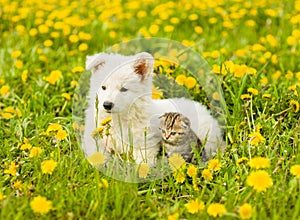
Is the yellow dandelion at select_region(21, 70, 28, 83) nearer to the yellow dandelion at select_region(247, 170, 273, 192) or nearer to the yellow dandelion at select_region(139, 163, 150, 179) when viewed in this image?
the yellow dandelion at select_region(139, 163, 150, 179)

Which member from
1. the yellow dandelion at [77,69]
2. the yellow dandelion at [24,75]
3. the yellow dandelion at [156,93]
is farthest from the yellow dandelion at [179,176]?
the yellow dandelion at [24,75]

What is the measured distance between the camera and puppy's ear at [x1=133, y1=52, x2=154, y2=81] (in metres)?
3.07

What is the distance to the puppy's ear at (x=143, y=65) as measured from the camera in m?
3.07

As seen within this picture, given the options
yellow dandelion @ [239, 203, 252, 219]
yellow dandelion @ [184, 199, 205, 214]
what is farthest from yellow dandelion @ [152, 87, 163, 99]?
yellow dandelion @ [239, 203, 252, 219]

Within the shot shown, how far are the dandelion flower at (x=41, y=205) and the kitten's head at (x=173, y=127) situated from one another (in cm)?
90

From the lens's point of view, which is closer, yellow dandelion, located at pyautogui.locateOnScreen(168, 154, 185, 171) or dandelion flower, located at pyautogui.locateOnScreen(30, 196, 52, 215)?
dandelion flower, located at pyautogui.locateOnScreen(30, 196, 52, 215)

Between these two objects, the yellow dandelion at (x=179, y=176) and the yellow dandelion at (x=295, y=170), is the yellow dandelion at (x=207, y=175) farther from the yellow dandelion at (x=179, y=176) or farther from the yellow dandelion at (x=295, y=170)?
the yellow dandelion at (x=295, y=170)

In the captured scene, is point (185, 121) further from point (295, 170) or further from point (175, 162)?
point (295, 170)

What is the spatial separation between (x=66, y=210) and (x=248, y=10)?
4.36 m

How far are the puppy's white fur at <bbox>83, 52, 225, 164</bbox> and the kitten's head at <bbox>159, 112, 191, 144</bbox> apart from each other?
59mm

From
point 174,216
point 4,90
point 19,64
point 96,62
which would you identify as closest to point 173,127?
point 96,62

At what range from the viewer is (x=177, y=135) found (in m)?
3.09

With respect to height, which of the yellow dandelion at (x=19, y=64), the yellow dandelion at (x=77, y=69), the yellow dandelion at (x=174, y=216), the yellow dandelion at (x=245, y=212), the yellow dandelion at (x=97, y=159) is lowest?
the yellow dandelion at (x=174, y=216)

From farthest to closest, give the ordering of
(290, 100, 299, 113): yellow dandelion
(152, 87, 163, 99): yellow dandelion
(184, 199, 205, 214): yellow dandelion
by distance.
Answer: (152, 87, 163, 99): yellow dandelion → (290, 100, 299, 113): yellow dandelion → (184, 199, 205, 214): yellow dandelion
